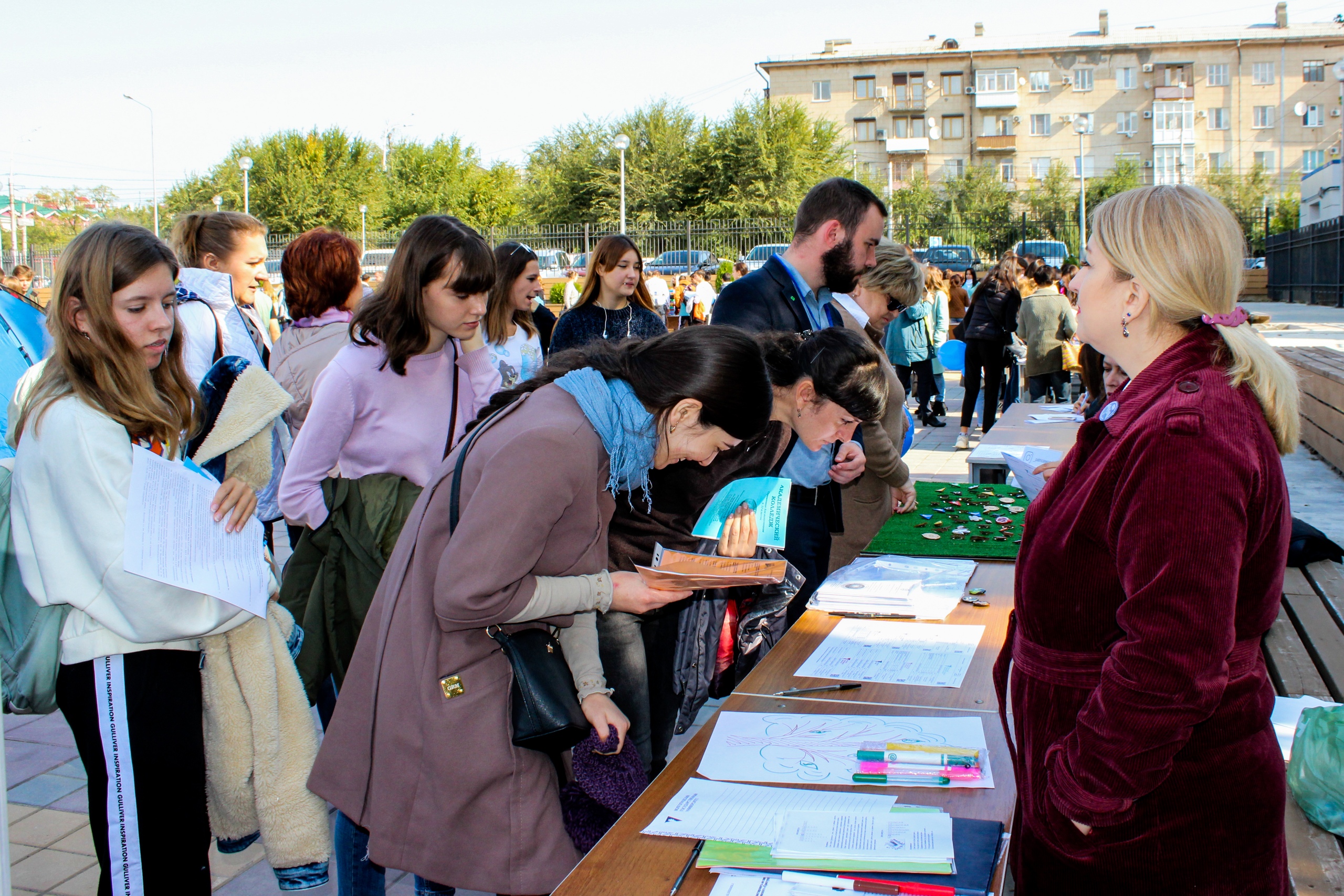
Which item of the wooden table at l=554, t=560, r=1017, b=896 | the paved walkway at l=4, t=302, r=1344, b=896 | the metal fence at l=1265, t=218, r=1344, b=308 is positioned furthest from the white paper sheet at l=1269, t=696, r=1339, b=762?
the metal fence at l=1265, t=218, r=1344, b=308

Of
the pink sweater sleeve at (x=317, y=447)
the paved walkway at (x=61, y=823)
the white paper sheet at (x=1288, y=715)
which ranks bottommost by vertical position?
the paved walkway at (x=61, y=823)

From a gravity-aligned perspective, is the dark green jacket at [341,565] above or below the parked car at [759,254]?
below

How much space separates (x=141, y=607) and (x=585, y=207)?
1444 inches

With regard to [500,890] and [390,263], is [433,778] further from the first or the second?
[390,263]

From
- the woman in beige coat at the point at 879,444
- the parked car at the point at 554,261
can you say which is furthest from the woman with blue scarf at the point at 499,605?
the parked car at the point at 554,261

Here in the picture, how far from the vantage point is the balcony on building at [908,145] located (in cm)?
4959

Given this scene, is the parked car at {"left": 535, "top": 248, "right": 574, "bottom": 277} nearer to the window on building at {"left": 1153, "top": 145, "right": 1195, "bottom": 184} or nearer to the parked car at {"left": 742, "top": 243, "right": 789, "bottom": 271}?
the parked car at {"left": 742, "top": 243, "right": 789, "bottom": 271}

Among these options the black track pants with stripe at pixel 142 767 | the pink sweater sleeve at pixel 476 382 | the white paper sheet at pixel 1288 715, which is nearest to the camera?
the black track pants with stripe at pixel 142 767

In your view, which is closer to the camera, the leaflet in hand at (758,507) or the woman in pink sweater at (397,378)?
the leaflet in hand at (758,507)

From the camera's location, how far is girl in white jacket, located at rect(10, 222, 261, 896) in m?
1.76

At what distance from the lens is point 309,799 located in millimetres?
2070

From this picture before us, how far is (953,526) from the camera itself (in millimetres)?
3602

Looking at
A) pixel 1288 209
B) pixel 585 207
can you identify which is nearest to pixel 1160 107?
pixel 1288 209

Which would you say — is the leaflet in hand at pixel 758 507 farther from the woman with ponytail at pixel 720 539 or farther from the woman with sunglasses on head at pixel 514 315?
the woman with sunglasses on head at pixel 514 315
